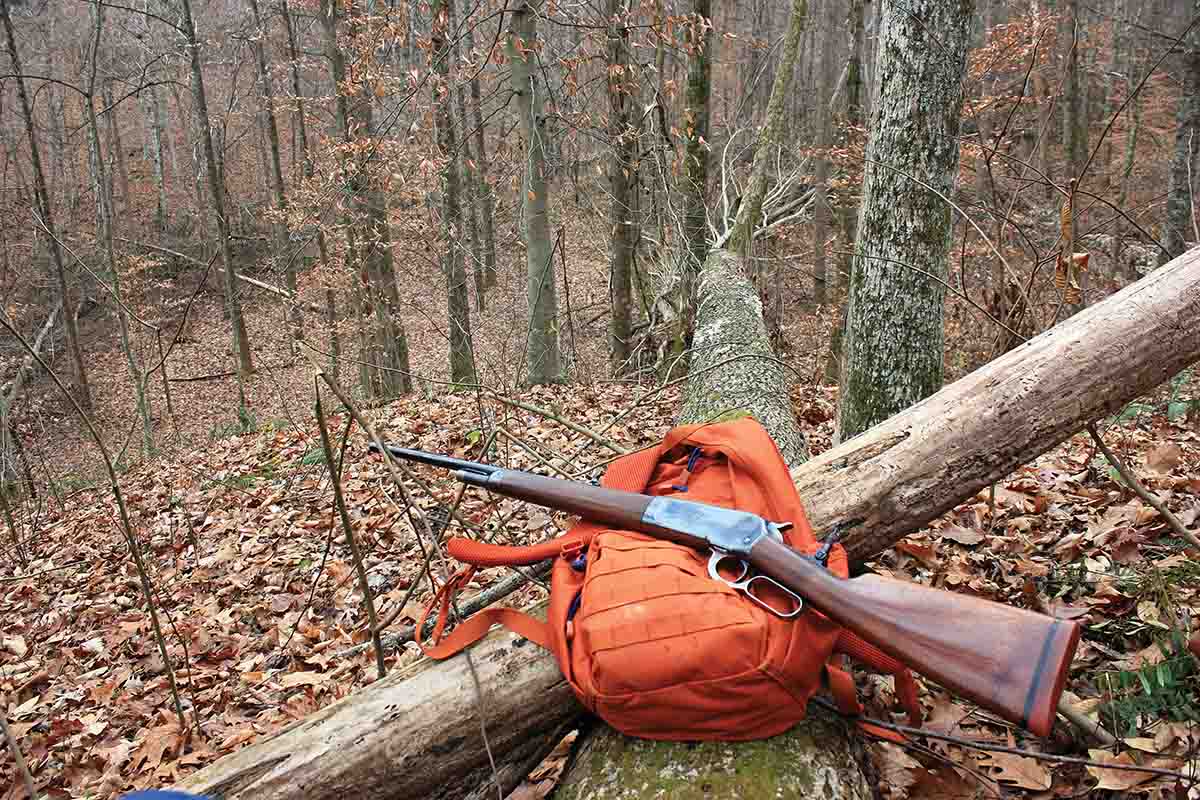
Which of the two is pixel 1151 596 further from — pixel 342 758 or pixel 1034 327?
pixel 342 758

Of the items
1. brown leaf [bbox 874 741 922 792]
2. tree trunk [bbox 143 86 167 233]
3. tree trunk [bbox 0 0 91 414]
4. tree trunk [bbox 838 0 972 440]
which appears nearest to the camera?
brown leaf [bbox 874 741 922 792]

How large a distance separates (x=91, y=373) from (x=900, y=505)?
22.4 meters

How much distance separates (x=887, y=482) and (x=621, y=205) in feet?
30.3

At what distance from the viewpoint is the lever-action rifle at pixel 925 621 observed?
61.1 inches

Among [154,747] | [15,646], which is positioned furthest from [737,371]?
[15,646]

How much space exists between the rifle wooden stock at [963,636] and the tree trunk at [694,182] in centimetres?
740

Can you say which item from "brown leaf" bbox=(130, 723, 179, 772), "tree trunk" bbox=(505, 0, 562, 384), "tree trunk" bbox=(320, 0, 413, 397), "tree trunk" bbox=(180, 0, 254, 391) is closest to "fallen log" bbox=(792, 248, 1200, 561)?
"brown leaf" bbox=(130, 723, 179, 772)

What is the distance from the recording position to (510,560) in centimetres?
226

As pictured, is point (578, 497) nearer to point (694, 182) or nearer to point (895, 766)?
point (895, 766)

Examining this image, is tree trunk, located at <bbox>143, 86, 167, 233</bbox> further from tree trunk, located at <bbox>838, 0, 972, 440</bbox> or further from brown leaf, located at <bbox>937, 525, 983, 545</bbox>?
brown leaf, located at <bbox>937, 525, 983, 545</bbox>

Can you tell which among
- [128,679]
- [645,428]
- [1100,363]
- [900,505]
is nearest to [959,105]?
[1100,363]

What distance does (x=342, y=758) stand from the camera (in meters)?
1.92

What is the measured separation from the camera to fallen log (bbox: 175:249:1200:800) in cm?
197

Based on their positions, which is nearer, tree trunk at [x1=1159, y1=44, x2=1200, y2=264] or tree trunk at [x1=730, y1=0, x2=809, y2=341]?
tree trunk at [x1=730, y1=0, x2=809, y2=341]
